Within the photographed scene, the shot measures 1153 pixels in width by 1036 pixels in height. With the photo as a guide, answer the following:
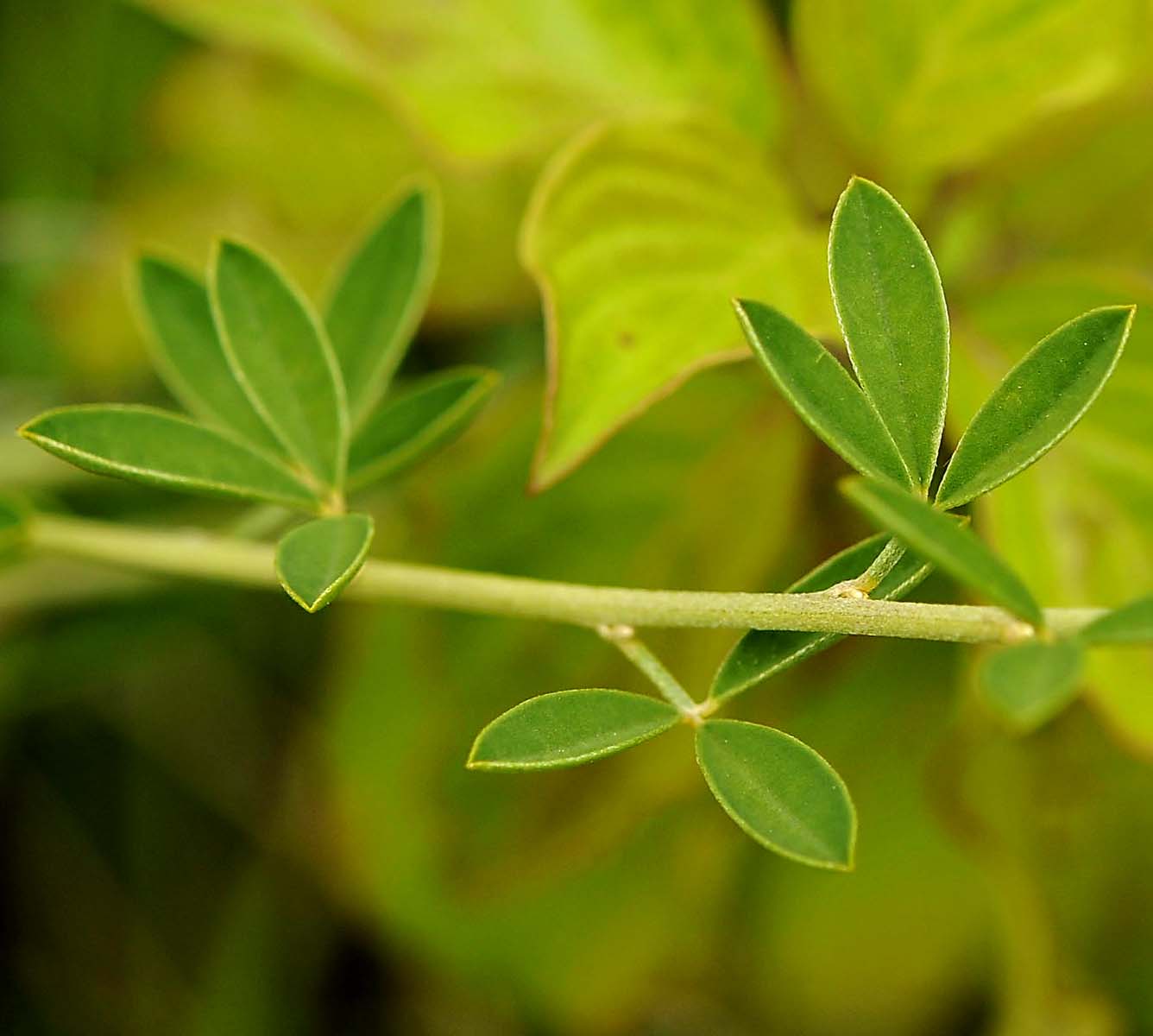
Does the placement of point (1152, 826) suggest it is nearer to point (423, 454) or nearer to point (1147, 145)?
point (1147, 145)

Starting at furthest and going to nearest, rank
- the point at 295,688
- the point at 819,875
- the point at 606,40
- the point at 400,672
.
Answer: the point at 295,688, the point at 819,875, the point at 400,672, the point at 606,40

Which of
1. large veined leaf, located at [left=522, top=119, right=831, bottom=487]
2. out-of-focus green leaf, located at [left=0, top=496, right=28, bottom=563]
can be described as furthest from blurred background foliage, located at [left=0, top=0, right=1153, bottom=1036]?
out-of-focus green leaf, located at [left=0, top=496, right=28, bottom=563]

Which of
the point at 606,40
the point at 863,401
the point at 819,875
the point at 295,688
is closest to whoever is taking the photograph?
the point at 863,401

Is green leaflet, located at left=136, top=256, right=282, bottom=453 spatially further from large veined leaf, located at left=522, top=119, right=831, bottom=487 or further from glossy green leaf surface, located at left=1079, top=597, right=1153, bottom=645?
glossy green leaf surface, located at left=1079, top=597, right=1153, bottom=645

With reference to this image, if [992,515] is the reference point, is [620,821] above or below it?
below

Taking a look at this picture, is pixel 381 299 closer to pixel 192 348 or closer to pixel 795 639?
pixel 192 348

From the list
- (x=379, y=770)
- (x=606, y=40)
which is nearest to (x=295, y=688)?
(x=379, y=770)
